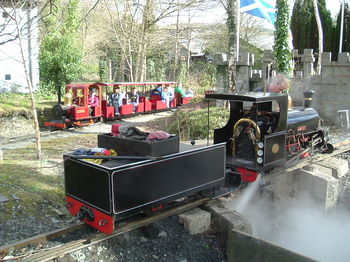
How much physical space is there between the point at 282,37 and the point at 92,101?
856cm

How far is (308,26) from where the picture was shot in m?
29.9

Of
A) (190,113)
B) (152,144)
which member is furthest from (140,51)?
(152,144)

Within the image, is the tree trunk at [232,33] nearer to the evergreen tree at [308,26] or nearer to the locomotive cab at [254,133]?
the locomotive cab at [254,133]

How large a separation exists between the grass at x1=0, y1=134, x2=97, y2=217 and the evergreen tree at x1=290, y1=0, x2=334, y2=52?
24.9 m

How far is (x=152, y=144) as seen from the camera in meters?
5.32

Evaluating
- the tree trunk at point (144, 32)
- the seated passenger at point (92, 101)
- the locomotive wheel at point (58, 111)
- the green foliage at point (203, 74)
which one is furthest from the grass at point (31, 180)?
the green foliage at point (203, 74)

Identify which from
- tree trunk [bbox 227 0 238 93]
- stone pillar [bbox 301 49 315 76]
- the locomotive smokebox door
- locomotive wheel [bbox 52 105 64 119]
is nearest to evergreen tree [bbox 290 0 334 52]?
stone pillar [bbox 301 49 315 76]

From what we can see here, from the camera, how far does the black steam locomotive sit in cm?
500

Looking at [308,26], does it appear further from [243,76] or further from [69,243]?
[69,243]

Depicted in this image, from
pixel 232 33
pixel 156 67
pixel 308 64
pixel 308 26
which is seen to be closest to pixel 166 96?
pixel 308 64

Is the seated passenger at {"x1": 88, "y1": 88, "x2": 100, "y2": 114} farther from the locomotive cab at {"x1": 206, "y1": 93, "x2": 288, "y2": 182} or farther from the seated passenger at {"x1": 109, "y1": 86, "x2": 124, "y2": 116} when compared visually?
the locomotive cab at {"x1": 206, "y1": 93, "x2": 288, "y2": 182}

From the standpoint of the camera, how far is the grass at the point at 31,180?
6.21 metres

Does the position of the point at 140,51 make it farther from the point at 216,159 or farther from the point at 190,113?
the point at 216,159

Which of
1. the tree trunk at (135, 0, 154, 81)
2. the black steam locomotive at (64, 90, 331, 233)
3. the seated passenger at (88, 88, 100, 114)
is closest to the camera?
the black steam locomotive at (64, 90, 331, 233)
